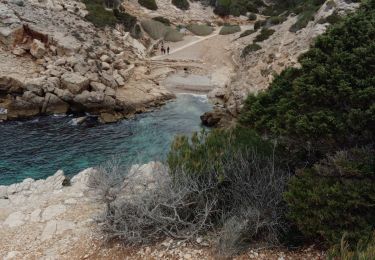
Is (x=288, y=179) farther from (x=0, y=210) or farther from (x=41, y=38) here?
(x=41, y=38)

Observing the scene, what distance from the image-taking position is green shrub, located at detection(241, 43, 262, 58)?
119 feet

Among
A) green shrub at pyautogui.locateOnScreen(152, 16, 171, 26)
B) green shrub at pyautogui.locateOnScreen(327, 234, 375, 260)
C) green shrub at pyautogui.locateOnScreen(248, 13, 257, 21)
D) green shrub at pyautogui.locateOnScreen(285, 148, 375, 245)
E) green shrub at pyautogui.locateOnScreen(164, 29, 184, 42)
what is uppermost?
green shrub at pyautogui.locateOnScreen(248, 13, 257, 21)

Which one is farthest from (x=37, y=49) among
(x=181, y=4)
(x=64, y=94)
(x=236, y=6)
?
(x=236, y=6)

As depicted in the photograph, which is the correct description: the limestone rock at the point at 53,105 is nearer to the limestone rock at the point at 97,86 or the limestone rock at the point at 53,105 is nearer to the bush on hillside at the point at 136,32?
the limestone rock at the point at 97,86

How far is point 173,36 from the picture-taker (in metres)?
45.5

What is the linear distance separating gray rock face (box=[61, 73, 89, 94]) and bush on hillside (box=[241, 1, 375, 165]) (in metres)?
19.8

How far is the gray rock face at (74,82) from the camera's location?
25656 mm

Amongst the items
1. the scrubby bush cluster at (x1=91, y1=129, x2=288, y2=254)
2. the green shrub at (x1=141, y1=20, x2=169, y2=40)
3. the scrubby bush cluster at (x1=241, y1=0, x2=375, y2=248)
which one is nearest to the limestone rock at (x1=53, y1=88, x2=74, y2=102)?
the scrubby bush cluster at (x1=91, y1=129, x2=288, y2=254)

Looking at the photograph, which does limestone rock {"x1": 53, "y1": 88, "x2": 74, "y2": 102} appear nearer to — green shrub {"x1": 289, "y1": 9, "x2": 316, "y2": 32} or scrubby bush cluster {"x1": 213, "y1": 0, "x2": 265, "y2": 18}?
green shrub {"x1": 289, "y1": 9, "x2": 316, "y2": 32}

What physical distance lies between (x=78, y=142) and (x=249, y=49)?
21793 mm

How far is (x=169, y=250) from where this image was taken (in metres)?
7.93

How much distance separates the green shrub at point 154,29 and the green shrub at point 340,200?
4009 cm

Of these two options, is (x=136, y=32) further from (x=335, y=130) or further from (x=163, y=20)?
(x=335, y=130)

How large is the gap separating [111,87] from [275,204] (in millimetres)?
21905
